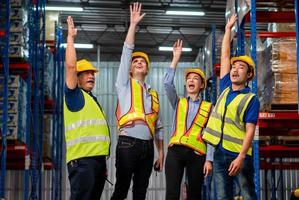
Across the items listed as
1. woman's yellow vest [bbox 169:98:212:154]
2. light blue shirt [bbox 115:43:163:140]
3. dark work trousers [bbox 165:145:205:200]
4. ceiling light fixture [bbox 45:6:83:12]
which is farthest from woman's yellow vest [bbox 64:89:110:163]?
ceiling light fixture [bbox 45:6:83:12]

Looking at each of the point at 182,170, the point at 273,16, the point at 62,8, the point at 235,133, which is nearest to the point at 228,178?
the point at 235,133

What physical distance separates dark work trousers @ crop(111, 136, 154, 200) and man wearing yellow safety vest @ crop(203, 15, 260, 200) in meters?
0.68

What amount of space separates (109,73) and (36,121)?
12001 millimetres

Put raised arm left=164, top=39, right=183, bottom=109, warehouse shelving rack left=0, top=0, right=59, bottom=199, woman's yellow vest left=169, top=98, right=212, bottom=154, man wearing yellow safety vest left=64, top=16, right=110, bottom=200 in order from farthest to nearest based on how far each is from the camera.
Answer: warehouse shelving rack left=0, top=0, right=59, bottom=199
raised arm left=164, top=39, right=183, bottom=109
woman's yellow vest left=169, top=98, right=212, bottom=154
man wearing yellow safety vest left=64, top=16, right=110, bottom=200

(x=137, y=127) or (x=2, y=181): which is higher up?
(x=137, y=127)

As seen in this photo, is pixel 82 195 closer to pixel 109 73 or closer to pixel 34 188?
pixel 34 188

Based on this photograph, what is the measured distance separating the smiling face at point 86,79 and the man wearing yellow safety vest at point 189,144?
1.10 m

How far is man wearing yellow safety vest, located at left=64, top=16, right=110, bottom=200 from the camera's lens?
6.01 m

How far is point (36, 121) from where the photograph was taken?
11539 millimetres

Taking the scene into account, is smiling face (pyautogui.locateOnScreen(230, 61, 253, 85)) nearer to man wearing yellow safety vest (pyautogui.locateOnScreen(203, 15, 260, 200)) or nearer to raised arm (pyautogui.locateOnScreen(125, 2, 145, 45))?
man wearing yellow safety vest (pyautogui.locateOnScreen(203, 15, 260, 200))

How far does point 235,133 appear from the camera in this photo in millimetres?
6293

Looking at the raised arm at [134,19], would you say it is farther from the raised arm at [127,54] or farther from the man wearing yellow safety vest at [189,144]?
the man wearing yellow safety vest at [189,144]

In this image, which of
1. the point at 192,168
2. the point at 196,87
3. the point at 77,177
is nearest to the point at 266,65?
the point at 196,87

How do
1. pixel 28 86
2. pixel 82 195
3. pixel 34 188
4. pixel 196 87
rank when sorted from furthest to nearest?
pixel 34 188
pixel 28 86
pixel 196 87
pixel 82 195
